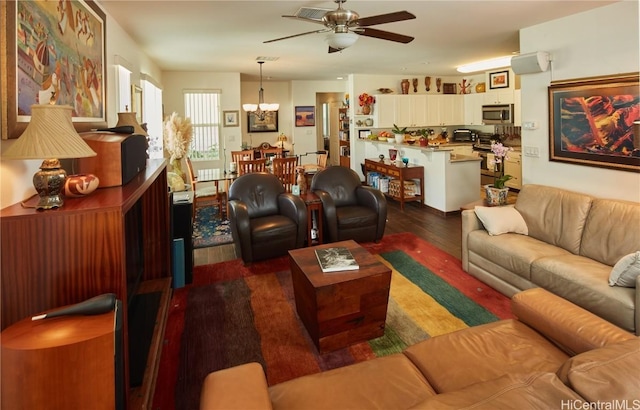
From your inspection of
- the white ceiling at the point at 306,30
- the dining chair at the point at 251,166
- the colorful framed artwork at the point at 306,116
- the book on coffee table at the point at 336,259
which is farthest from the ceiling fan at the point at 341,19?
the colorful framed artwork at the point at 306,116

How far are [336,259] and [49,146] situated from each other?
182 cm

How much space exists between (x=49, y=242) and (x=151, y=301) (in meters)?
1.39

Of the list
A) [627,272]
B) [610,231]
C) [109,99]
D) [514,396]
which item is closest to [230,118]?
[109,99]

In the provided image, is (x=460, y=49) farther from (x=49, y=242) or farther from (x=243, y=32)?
(x=49, y=242)

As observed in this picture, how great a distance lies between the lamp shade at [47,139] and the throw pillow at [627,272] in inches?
118

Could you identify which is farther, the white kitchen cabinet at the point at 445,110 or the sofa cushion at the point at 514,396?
the white kitchen cabinet at the point at 445,110

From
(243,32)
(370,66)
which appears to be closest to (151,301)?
(243,32)

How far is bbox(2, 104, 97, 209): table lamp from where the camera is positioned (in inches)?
53.9

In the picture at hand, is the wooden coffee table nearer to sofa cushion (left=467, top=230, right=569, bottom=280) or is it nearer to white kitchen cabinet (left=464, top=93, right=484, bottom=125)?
sofa cushion (left=467, top=230, right=569, bottom=280)

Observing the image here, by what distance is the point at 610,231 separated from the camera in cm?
287

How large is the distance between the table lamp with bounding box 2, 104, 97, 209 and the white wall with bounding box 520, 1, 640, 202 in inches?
168

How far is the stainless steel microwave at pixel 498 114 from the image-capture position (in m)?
7.55

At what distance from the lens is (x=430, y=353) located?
172 cm

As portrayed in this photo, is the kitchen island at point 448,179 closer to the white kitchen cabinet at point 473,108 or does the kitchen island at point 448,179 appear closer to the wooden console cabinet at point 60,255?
the white kitchen cabinet at point 473,108
